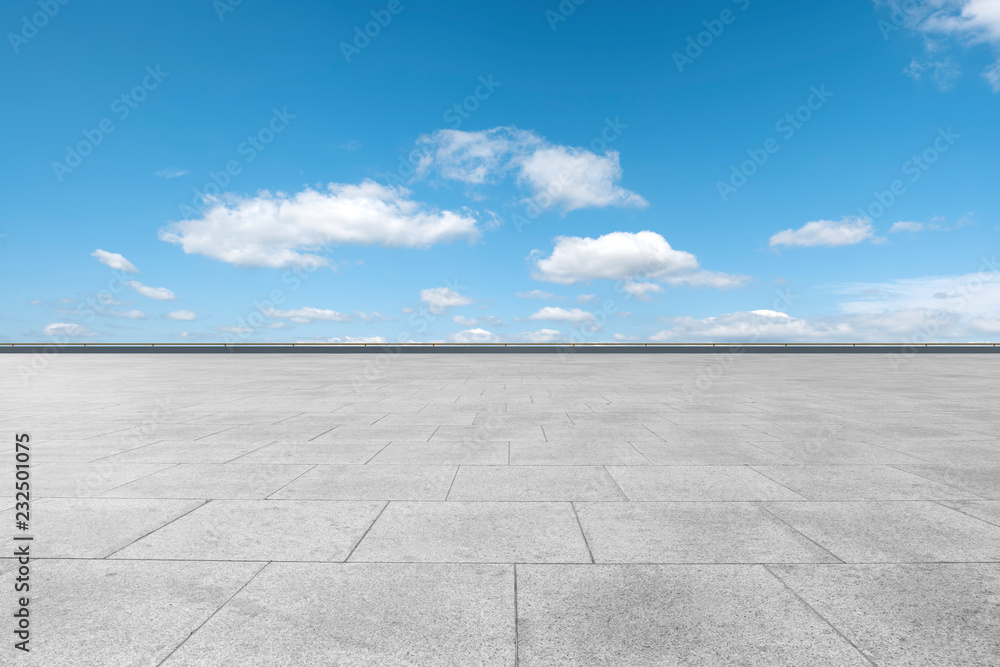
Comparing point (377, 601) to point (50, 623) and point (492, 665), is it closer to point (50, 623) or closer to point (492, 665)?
point (492, 665)

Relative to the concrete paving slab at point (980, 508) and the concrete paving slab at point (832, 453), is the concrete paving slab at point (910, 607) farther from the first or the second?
the concrete paving slab at point (832, 453)

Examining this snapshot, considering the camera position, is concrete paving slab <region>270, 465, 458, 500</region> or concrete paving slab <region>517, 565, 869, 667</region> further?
concrete paving slab <region>270, 465, 458, 500</region>

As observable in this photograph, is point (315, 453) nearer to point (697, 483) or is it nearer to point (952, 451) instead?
point (697, 483)

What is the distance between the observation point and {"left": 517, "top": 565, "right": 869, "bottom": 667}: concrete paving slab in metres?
3.05

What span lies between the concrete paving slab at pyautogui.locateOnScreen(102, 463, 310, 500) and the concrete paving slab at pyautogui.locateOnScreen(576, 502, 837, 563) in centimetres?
374

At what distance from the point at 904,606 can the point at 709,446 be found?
5.01m

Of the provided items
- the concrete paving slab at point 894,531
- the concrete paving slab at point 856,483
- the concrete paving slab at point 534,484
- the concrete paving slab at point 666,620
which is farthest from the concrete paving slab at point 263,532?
the concrete paving slab at point 856,483

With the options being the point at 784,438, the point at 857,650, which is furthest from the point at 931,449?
the point at 857,650

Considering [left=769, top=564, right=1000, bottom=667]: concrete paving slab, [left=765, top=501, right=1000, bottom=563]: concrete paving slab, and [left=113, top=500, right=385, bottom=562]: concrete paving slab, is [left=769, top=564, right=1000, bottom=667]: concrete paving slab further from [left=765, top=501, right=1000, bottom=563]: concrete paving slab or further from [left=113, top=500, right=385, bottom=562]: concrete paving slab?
[left=113, top=500, right=385, bottom=562]: concrete paving slab

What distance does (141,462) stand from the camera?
760 centimetres

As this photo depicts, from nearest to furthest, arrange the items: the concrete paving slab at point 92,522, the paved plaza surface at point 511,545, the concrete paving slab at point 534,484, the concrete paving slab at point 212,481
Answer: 1. the paved plaza surface at point 511,545
2. the concrete paving slab at point 92,522
3. the concrete paving slab at point 534,484
4. the concrete paving slab at point 212,481

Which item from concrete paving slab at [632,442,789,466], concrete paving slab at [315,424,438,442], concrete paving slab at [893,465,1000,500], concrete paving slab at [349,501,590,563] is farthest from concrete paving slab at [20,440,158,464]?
concrete paving slab at [893,465,1000,500]

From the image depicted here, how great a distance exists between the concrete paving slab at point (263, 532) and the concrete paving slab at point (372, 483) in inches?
11.2

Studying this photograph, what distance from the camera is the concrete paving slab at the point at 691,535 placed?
4379 millimetres
